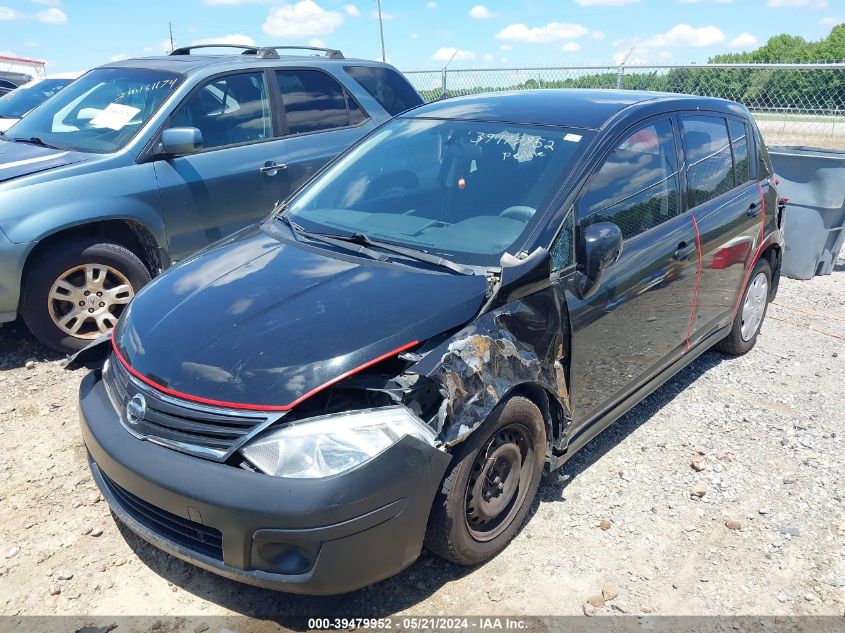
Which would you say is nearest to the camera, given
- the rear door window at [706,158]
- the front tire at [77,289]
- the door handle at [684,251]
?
the door handle at [684,251]

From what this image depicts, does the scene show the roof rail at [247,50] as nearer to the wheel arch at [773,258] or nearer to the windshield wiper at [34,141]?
the windshield wiper at [34,141]

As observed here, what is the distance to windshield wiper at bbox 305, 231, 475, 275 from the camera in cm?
278

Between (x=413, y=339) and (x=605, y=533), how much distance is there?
4.52 ft

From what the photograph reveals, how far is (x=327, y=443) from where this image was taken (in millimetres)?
2227

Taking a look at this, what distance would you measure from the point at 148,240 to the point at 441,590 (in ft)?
11.0

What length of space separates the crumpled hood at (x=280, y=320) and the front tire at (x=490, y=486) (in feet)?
1.47

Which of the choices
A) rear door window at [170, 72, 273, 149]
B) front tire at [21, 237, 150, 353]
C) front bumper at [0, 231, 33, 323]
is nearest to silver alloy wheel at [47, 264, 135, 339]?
front tire at [21, 237, 150, 353]

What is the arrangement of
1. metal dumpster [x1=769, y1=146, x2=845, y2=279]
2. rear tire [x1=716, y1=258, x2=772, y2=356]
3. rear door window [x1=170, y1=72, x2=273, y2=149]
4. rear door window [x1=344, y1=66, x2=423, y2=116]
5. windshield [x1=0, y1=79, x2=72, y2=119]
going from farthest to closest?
1. windshield [x1=0, y1=79, x2=72, y2=119]
2. metal dumpster [x1=769, y1=146, x2=845, y2=279]
3. rear door window [x1=344, y1=66, x2=423, y2=116]
4. rear door window [x1=170, y1=72, x2=273, y2=149]
5. rear tire [x1=716, y1=258, x2=772, y2=356]

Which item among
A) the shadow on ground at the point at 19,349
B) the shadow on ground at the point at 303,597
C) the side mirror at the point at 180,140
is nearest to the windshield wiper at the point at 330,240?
the shadow on ground at the point at 303,597

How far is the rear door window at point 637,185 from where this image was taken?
310 centimetres

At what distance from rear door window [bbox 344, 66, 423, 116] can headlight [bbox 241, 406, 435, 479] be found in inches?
179

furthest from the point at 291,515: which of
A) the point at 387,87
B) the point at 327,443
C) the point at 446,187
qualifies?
the point at 387,87

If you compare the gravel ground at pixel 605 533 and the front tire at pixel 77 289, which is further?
the front tire at pixel 77 289

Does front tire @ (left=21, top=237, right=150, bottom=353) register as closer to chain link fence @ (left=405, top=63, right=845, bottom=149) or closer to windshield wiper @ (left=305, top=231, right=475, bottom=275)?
windshield wiper @ (left=305, top=231, right=475, bottom=275)
